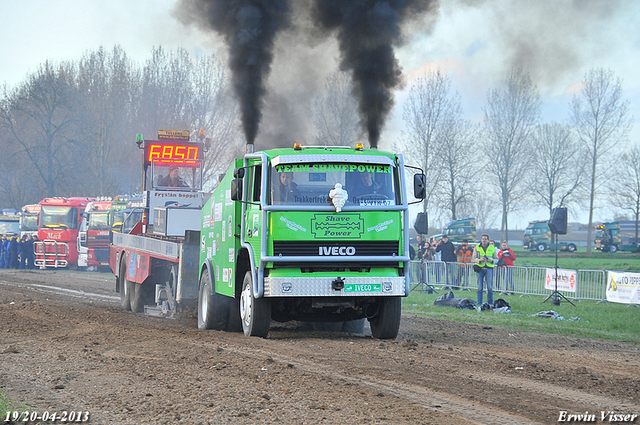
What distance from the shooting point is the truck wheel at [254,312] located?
9930 millimetres

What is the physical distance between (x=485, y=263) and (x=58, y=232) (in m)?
24.8

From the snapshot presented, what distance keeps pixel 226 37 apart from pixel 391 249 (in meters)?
9.47

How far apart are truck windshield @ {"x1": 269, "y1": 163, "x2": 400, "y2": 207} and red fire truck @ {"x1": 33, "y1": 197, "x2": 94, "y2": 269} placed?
28.6 m

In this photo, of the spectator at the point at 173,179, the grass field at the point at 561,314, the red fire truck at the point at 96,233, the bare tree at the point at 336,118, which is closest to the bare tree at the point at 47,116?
the red fire truck at the point at 96,233

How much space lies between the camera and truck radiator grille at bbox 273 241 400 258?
9438mm

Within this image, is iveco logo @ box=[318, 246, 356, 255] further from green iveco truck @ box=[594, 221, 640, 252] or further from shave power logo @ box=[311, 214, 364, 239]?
green iveco truck @ box=[594, 221, 640, 252]

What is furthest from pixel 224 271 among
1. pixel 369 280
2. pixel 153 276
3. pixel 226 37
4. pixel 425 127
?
pixel 425 127

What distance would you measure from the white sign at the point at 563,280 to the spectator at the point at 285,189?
477 inches

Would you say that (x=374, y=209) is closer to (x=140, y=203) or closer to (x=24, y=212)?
(x=140, y=203)

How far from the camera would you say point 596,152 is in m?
47.8

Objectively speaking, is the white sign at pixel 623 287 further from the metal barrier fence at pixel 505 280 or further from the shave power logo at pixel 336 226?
the shave power logo at pixel 336 226

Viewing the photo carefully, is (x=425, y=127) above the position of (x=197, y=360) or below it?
above

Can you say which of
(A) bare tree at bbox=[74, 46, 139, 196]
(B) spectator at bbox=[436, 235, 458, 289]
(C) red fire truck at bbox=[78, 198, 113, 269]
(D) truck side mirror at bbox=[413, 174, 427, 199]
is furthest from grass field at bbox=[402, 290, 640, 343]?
(A) bare tree at bbox=[74, 46, 139, 196]

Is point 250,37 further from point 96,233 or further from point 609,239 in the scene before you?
point 609,239
